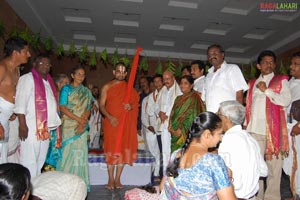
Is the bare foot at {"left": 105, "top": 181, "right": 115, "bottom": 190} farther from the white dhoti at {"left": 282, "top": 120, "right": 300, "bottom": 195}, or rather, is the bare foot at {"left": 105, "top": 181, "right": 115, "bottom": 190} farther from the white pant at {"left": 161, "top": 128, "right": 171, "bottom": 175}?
the white dhoti at {"left": 282, "top": 120, "right": 300, "bottom": 195}

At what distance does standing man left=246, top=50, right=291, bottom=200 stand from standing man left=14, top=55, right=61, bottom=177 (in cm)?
226

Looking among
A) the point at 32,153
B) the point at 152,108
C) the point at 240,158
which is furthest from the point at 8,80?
the point at 152,108

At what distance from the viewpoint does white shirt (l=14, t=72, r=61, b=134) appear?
2782mm

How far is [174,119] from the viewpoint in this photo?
349cm

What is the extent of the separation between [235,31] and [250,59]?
10.2ft

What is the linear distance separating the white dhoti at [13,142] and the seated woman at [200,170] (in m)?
1.88

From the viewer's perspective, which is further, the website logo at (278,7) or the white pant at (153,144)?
the website logo at (278,7)

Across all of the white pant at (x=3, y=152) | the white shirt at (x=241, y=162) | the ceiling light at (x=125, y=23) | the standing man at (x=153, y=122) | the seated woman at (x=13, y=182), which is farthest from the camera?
the ceiling light at (x=125, y=23)

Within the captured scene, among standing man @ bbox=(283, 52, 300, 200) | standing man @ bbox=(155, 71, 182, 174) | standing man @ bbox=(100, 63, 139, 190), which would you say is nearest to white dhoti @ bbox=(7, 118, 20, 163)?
standing man @ bbox=(100, 63, 139, 190)

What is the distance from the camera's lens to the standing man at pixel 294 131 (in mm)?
3037

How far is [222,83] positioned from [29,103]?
211cm

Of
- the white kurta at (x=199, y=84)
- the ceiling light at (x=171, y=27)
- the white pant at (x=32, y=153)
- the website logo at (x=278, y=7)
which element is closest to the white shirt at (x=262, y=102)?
the white kurta at (x=199, y=84)

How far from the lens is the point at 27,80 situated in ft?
9.53

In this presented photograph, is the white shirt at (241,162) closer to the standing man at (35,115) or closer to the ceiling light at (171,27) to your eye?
the standing man at (35,115)
